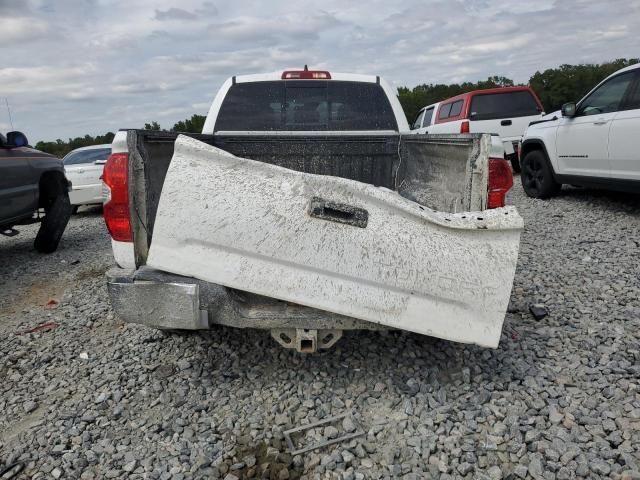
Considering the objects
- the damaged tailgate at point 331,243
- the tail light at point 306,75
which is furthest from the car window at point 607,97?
the damaged tailgate at point 331,243

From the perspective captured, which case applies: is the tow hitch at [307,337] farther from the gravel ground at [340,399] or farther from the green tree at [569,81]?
the green tree at [569,81]

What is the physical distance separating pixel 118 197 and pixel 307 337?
1.27 m

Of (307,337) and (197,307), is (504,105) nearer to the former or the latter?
(307,337)

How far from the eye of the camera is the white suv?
633 centimetres

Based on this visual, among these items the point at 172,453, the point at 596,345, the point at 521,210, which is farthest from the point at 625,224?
the point at 172,453

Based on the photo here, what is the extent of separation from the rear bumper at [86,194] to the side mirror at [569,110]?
868 centimetres

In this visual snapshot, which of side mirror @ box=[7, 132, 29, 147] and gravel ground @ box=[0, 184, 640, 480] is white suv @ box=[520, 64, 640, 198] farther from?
side mirror @ box=[7, 132, 29, 147]

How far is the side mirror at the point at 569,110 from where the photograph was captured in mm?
7277

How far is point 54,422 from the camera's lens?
2.83 meters

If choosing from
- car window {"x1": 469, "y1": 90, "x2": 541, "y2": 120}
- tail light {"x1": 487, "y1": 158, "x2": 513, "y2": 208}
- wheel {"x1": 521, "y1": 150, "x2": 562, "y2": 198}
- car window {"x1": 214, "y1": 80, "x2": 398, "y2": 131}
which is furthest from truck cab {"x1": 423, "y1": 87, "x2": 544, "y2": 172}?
tail light {"x1": 487, "y1": 158, "x2": 513, "y2": 208}

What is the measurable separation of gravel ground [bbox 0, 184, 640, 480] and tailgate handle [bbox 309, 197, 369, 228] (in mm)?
1113

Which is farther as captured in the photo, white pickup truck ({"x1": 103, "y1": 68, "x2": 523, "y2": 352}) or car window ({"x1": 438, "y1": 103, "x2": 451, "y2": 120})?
car window ({"x1": 438, "y1": 103, "x2": 451, "y2": 120})

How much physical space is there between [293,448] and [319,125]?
3138 millimetres

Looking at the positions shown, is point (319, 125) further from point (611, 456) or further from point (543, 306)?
point (611, 456)
